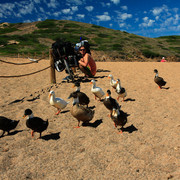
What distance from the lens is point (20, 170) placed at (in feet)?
11.1

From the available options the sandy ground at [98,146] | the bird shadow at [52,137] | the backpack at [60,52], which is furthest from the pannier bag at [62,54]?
the bird shadow at [52,137]

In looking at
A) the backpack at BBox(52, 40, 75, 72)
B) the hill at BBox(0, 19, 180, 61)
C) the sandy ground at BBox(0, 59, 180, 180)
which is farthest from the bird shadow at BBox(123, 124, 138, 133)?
the hill at BBox(0, 19, 180, 61)

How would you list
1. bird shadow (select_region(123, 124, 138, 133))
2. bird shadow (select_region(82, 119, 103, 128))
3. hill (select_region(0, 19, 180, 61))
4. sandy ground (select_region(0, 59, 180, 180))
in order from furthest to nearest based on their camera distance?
hill (select_region(0, 19, 180, 61)), bird shadow (select_region(82, 119, 103, 128)), bird shadow (select_region(123, 124, 138, 133)), sandy ground (select_region(0, 59, 180, 180))

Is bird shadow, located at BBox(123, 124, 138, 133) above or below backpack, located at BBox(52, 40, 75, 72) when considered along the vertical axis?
below

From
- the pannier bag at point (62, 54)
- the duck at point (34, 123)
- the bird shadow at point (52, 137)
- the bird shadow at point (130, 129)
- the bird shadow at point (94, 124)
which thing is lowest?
the bird shadow at point (52, 137)

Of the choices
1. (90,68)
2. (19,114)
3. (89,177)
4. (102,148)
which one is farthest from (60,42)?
(89,177)

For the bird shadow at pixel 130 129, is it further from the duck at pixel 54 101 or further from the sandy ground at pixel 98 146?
the duck at pixel 54 101

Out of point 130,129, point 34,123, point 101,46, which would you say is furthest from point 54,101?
point 101,46

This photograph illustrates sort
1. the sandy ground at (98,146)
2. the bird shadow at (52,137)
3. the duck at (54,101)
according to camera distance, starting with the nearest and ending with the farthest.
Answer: the sandy ground at (98,146) < the bird shadow at (52,137) < the duck at (54,101)

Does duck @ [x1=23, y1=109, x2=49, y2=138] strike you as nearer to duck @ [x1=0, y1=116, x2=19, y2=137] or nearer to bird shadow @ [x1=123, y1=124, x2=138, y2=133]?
duck @ [x1=0, y1=116, x2=19, y2=137]

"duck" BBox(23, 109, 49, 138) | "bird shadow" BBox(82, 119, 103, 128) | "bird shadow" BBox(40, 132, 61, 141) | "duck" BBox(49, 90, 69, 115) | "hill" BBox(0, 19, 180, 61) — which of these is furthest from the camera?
"hill" BBox(0, 19, 180, 61)

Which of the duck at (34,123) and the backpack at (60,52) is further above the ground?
the backpack at (60,52)

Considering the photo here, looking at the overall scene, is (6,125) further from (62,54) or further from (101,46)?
(101,46)

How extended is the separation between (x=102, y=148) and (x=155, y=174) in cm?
129
